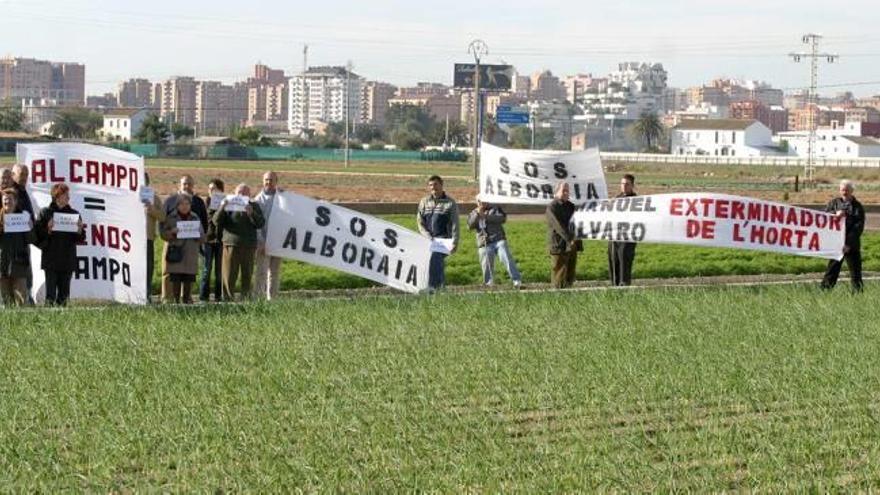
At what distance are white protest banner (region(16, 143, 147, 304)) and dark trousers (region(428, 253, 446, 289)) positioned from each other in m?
4.04

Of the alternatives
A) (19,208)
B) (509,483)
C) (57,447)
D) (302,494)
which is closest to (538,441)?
(509,483)

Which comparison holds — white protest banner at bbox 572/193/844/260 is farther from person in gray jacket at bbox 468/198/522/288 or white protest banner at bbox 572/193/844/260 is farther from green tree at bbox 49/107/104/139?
green tree at bbox 49/107/104/139

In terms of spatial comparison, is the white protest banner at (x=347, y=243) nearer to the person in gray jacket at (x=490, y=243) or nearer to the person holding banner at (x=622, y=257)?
the person in gray jacket at (x=490, y=243)

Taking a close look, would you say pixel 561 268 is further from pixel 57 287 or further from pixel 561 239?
pixel 57 287

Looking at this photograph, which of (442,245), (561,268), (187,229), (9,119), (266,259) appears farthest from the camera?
(9,119)

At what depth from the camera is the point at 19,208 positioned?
17.8m

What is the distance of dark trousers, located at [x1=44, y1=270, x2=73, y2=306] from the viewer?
18109 millimetres

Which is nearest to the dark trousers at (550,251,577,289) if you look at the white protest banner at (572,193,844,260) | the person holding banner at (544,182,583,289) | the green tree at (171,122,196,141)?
the person holding banner at (544,182,583,289)

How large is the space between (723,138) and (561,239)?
17059 cm

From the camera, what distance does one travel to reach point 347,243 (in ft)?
69.2

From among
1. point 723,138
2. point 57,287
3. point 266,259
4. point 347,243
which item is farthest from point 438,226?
point 723,138

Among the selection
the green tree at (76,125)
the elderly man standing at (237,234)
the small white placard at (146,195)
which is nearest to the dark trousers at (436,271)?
the elderly man standing at (237,234)

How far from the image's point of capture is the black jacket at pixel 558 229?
74.1 feet

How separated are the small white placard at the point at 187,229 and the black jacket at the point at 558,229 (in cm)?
524
